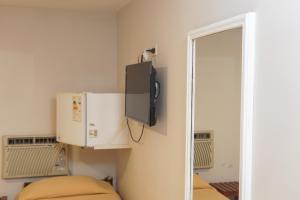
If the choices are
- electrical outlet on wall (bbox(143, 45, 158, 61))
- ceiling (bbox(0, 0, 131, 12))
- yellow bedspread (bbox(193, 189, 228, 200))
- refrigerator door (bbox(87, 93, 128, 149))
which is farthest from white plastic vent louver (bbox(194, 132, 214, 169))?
ceiling (bbox(0, 0, 131, 12))

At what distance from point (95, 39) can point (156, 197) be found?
205cm

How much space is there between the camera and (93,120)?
10.7 ft

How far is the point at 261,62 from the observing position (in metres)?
1.35

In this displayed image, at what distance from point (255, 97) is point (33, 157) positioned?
2.95 m

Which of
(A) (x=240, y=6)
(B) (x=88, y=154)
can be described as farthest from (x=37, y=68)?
(A) (x=240, y=6)

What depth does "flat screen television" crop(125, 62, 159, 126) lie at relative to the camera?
2.40 metres

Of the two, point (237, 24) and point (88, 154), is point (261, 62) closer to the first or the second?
point (237, 24)

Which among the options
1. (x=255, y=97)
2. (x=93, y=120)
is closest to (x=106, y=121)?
(x=93, y=120)

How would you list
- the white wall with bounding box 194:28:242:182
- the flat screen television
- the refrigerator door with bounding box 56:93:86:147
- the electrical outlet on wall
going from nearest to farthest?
the white wall with bounding box 194:28:242:182
the flat screen television
the electrical outlet on wall
the refrigerator door with bounding box 56:93:86:147

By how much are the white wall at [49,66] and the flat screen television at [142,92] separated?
1.12m

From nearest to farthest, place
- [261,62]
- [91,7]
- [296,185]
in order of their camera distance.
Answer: [296,185] < [261,62] < [91,7]

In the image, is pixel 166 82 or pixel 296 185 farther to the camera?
pixel 166 82

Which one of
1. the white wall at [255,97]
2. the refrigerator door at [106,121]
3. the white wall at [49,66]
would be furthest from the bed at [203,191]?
the white wall at [49,66]

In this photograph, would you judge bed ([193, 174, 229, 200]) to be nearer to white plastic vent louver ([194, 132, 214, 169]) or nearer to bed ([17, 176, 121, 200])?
white plastic vent louver ([194, 132, 214, 169])
